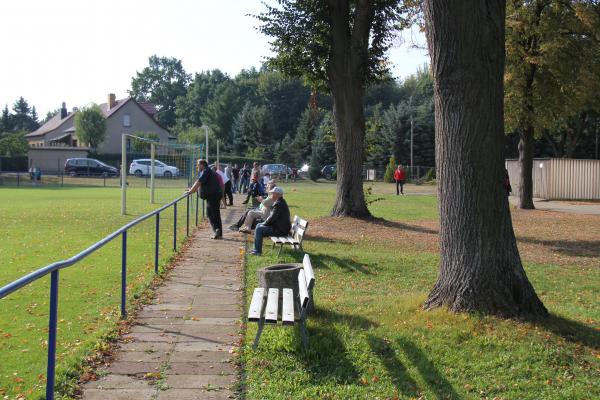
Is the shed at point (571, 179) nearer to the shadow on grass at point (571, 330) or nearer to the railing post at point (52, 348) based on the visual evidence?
the shadow on grass at point (571, 330)

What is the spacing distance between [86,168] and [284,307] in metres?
54.2

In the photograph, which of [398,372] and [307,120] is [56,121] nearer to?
[307,120]

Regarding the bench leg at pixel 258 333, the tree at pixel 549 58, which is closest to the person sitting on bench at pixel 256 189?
the tree at pixel 549 58

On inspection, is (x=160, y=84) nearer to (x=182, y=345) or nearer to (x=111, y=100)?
(x=111, y=100)

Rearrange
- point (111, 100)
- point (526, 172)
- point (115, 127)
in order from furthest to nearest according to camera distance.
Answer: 1. point (111, 100)
2. point (115, 127)
3. point (526, 172)

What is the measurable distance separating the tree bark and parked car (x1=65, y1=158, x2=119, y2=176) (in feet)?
134

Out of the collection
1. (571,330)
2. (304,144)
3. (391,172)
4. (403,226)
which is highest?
(304,144)

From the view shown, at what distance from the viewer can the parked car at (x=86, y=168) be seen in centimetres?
5719

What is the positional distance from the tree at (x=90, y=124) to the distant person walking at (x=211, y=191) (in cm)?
6213

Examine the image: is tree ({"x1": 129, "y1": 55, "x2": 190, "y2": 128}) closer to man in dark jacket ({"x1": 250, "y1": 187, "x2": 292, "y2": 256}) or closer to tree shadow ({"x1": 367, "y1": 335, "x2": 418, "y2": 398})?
man in dark jacket ({"x1": 250, "y1": 187, "x2": 292, "y2": 256})

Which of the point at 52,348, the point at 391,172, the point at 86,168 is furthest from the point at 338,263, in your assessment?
the point at 391,172

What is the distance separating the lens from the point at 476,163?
700 cm

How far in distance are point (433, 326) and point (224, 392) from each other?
93.0 inches

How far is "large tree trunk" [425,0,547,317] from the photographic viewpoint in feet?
22.8
